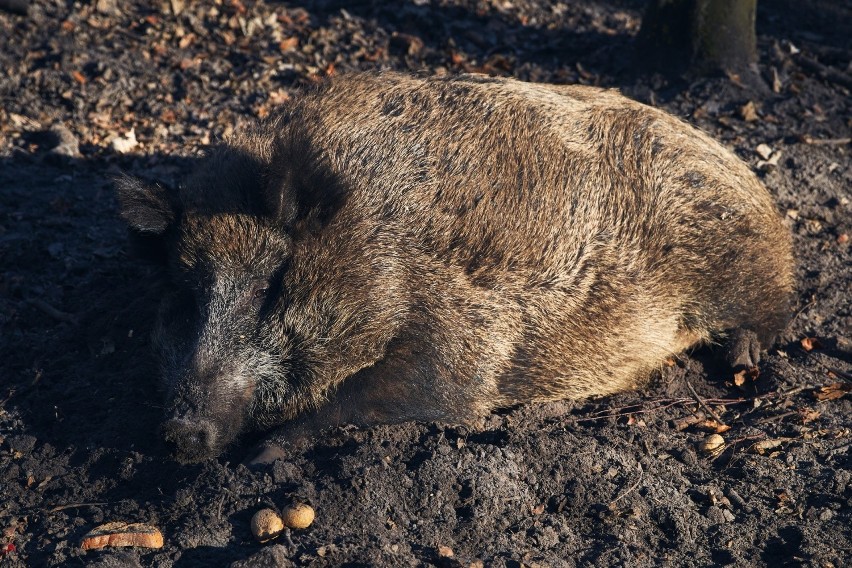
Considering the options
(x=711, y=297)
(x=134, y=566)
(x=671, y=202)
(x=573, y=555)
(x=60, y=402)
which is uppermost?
(x=671, y=202)

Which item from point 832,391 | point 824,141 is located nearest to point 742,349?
point 832,391

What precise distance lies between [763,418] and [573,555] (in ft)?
5.67

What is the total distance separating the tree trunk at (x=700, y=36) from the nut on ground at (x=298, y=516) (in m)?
5.36

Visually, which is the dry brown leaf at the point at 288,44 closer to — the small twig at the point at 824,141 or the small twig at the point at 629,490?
the small twig at the point at 824,141

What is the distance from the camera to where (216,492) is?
4.07 meters

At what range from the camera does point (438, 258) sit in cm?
477

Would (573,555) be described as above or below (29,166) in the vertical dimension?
above

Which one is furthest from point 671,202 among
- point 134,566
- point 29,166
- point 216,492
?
point 29,166

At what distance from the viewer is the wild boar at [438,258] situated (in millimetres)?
4605

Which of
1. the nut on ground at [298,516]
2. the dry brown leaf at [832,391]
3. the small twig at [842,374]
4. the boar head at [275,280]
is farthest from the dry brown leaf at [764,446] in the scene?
the nut on ground at [298,516]

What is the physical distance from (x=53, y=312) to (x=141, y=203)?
4.18 ft

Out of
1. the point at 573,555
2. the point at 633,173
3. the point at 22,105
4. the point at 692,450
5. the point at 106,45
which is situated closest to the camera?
the point at 573,555

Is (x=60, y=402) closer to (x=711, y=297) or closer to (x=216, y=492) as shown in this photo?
(x=216, y=492)

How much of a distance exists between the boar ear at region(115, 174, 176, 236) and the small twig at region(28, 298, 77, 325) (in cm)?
107
